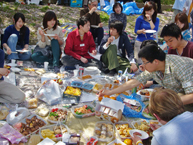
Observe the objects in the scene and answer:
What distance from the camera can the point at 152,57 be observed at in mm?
2281

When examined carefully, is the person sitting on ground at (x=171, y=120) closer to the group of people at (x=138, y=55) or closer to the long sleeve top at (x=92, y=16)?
the group of people at (x=138, y=55)

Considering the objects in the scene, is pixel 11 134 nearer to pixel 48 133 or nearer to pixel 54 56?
pixel 48 133

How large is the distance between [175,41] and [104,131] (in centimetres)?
173

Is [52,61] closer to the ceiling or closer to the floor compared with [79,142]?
closer to the ceiling

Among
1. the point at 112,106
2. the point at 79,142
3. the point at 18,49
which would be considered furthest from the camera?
the point at 18,49

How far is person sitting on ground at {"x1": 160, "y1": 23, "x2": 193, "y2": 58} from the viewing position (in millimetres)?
2719

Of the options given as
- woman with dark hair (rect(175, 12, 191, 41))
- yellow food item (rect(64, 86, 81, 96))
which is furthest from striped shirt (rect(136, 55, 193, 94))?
woman with dark hair (rect(175, 12, 191, 41))

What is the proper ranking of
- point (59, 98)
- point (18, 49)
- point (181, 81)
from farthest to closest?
1. point (18, 49)
2. point (59, 98)
3. point (181, 81)

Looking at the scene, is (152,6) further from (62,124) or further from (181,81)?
(62,124)

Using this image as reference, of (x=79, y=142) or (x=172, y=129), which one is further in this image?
(x=79, y=142)

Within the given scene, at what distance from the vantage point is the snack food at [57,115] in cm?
242

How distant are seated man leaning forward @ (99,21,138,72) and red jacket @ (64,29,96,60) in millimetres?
323

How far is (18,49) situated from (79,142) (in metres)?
2.93

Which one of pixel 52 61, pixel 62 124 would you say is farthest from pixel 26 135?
pixel 52 61
